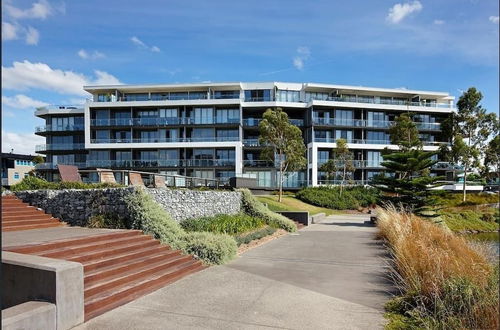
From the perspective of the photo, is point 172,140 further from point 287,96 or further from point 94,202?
point 94,202

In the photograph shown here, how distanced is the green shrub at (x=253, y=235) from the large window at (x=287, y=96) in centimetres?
3512

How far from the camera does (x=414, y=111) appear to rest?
50812 mm

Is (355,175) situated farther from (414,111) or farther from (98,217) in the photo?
(98,217)

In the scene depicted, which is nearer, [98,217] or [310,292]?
[310,292]

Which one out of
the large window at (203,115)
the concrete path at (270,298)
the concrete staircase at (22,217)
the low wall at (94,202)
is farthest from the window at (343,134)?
the concrete staircase at (22,217)

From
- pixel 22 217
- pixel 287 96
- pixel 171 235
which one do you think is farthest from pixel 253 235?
pixel 287 96

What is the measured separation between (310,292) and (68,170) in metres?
13.5

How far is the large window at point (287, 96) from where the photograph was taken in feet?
163

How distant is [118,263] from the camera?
795 cm

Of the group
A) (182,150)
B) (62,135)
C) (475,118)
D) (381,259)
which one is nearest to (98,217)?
(381,259)

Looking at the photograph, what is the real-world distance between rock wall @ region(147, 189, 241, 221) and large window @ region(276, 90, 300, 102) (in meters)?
32.3

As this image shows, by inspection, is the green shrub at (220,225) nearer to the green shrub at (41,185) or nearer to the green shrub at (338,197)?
the green shrub at (41,185)

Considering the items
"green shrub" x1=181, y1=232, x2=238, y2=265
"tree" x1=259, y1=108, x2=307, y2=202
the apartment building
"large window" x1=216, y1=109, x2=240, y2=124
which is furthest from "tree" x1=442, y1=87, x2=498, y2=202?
"green shrub" x1=181, y1=232, x2=238, y2=265

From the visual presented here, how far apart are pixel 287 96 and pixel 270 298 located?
45.0 metres
